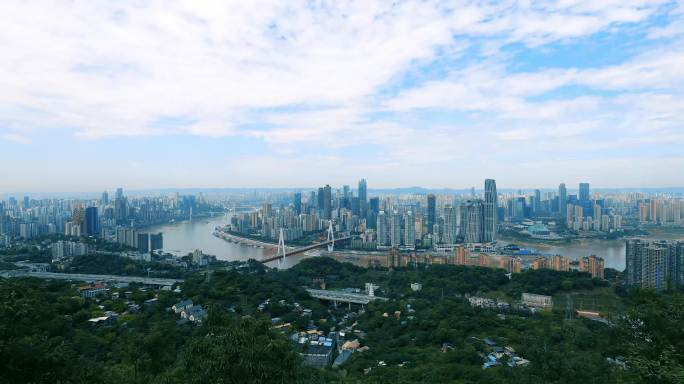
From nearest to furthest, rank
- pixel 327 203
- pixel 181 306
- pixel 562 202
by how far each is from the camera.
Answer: pixel 181 306 → pixel 327 203 → pixel 562 202

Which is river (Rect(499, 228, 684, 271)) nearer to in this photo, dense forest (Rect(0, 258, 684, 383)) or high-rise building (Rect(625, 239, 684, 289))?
high-rise building (Rect(625, 239, 684, 289))

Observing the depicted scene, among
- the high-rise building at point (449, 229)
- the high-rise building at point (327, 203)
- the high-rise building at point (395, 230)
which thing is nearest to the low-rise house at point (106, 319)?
the high-rise building at point (395, 230)

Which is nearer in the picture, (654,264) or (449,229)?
(654,264)

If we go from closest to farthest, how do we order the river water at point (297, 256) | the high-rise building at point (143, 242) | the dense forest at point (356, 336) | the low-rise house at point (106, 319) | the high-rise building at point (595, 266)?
1. the dense forest at point (356, 336)
2. the low-rise house at point (106, 319)
3. the high-rise building at point (595, 266)
4. the high-rise building at point (143, 242)
5. the river water at point (297, 256)

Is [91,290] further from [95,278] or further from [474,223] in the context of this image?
[474,223]

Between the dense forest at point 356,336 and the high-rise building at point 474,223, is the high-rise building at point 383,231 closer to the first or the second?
the high-rise building at point 474,223

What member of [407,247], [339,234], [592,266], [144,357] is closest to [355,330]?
[144,357]

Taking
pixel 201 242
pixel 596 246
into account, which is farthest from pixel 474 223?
pixel 201 242

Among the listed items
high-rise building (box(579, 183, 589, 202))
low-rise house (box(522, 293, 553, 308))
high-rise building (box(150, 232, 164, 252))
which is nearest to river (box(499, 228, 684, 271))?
high-rise building (box(579, 183, 589, 202))

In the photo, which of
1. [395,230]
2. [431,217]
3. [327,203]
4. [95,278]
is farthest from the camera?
[327,203]
